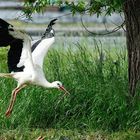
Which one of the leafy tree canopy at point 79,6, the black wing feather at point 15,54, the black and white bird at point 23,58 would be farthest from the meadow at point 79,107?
the leafy tree canopy at point 79,6

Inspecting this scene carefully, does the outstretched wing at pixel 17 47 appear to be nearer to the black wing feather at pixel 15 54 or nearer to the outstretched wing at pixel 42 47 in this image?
the black wing feather at pixel 15 54

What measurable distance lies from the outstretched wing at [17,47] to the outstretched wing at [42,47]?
0.13 m

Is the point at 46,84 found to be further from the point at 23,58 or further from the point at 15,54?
the point at 15,54

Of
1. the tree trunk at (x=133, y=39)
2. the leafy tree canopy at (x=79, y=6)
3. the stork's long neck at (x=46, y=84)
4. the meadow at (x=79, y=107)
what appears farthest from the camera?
the tree trunk at (x=133, y=39)

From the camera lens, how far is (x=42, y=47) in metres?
8.50

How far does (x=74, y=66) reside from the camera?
9812 millimetres

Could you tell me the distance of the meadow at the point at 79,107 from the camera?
8.53 metres

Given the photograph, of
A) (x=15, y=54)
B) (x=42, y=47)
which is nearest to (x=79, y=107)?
(x=42, y=47)

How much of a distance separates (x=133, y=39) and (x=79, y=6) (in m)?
0.74

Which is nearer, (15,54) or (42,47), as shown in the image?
(15,54)

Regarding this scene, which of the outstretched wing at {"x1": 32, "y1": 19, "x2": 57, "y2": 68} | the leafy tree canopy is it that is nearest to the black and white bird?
the outstretched wing at {"x1": 32, "y1": 19, "x2": 57, "y2": 68}

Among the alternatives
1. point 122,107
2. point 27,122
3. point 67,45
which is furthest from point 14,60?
point 67,45

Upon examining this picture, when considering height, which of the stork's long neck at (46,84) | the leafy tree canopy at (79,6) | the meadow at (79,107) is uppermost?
the leafy tree canopy at (79,6)

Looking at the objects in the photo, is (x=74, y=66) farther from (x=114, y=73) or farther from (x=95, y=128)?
(x=95, y=128)
